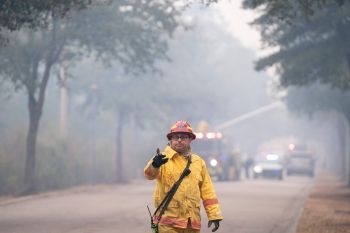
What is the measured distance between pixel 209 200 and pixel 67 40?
25.5 meters

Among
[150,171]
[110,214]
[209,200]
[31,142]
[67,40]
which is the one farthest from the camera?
[67,40]

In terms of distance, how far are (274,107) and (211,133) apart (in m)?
65.6

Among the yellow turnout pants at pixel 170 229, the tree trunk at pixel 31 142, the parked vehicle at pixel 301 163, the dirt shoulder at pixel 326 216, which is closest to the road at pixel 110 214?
the dirt shoulder at pixel 326 216

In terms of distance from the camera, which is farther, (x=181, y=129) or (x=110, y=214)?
(x=110, y=214)

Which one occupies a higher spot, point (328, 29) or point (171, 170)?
point (328, 29)

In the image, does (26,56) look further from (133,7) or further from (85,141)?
(85,141)

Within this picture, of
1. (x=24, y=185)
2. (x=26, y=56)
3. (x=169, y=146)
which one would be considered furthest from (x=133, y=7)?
(x=169, y=146)

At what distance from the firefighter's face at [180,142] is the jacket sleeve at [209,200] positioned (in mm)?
416

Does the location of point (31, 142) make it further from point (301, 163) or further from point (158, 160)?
point (301, 163)

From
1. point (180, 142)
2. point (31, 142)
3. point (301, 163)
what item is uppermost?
point (31, 142)

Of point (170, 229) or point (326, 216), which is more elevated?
point (170, 229)

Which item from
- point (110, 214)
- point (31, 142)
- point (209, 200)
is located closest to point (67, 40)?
point (31, 142)

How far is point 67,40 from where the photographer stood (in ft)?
111

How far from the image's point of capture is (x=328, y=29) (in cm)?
3020
